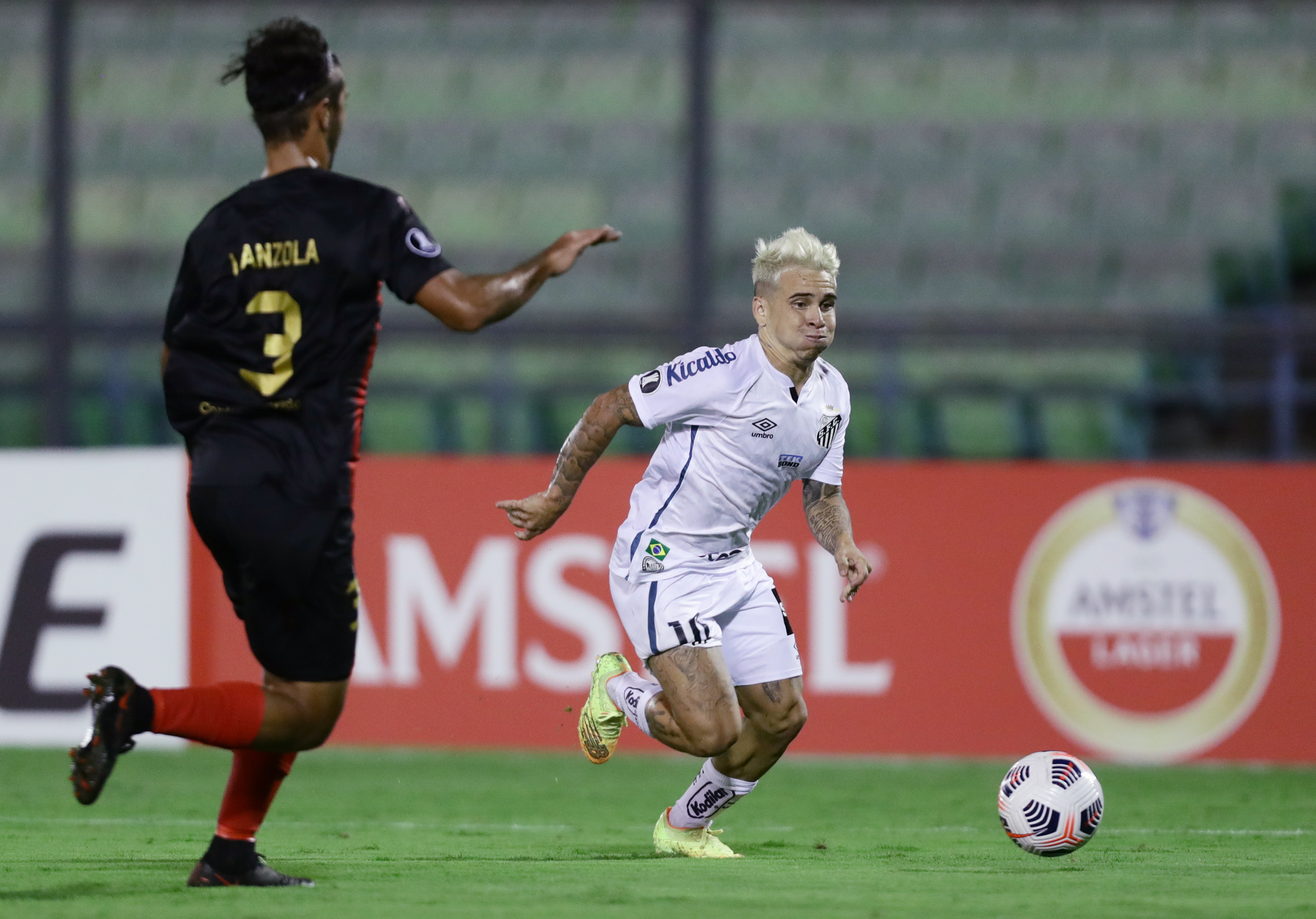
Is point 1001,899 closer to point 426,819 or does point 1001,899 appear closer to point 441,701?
point 426,819

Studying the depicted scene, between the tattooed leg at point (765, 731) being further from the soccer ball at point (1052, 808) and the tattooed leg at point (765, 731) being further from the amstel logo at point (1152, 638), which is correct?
the amstel logo at point (1152, 638)

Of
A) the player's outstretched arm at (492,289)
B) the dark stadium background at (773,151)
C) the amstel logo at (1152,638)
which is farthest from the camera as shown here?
the dark stadium background at (773,151)

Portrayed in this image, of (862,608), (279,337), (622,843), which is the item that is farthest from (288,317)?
(862,608)

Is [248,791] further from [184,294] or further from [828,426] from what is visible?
[828,426]

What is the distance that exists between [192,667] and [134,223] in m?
7.29

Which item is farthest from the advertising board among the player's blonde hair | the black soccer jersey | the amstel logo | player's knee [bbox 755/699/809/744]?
the black soccer jersey

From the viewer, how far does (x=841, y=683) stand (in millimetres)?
10055

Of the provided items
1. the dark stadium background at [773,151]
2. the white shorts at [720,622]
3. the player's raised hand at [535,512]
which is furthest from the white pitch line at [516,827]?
the dark stadium background at [773,151]

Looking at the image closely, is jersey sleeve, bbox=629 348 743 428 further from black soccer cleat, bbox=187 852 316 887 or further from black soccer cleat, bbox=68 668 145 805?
black soccer cleat, bbox=68 668 145 805

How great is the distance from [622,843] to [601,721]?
0.66 metres

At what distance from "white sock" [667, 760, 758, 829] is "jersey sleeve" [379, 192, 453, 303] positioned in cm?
220

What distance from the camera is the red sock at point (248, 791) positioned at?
Answer: 4996 millimetres

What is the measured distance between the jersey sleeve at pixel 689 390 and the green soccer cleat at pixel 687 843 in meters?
1.33

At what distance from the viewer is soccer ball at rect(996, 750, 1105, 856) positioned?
5.86 meters
